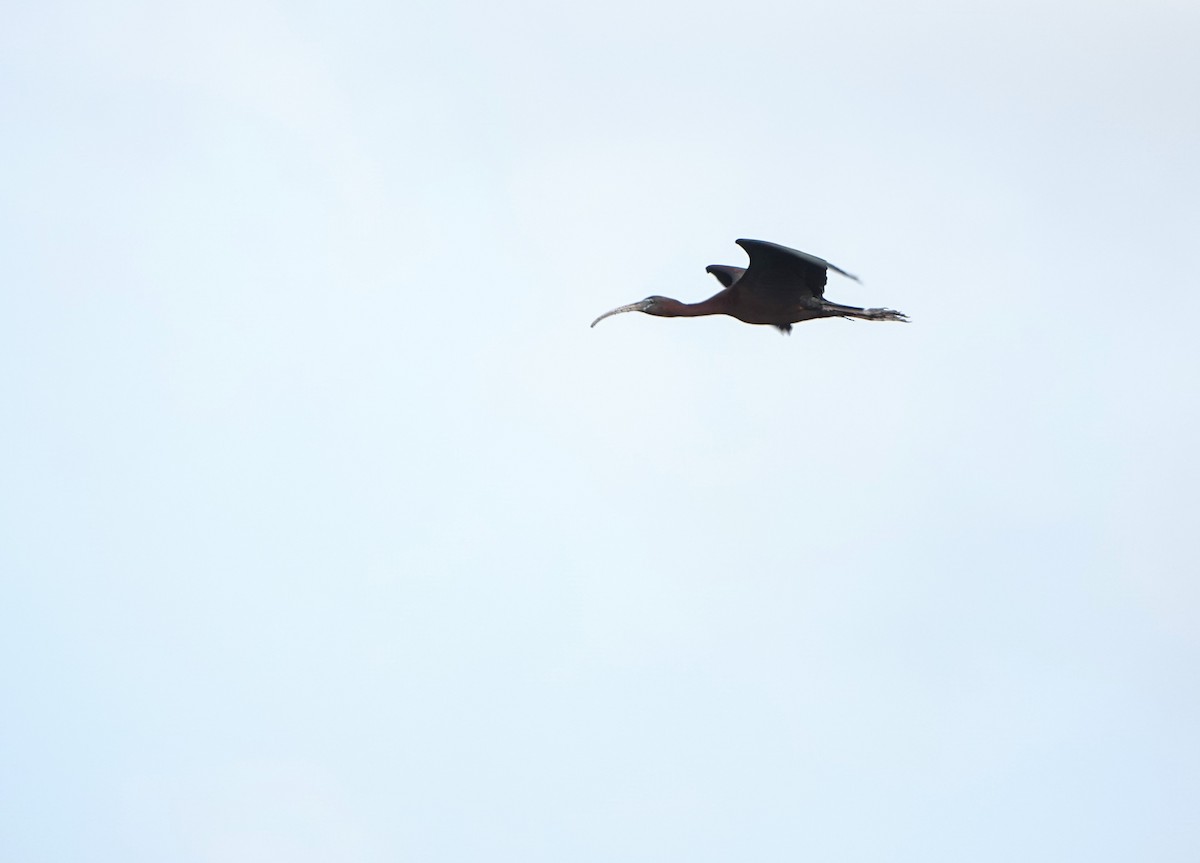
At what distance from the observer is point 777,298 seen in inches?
1555

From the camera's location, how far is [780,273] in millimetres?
38844

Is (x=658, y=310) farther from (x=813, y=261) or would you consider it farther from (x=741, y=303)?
(x=813, y=261)

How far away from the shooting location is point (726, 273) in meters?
42.9

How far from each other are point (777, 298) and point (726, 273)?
354cm

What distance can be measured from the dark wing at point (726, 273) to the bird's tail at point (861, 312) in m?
3.39

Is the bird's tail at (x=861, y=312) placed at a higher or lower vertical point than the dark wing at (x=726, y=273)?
lower

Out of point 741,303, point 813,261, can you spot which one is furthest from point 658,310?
point 813,261

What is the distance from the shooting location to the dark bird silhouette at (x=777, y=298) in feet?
126

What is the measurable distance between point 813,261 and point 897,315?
16.0 feet

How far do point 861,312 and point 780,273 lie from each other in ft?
6.29

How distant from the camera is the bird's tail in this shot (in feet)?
130

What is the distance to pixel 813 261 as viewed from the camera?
116ft

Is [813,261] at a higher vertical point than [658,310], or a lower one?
lower

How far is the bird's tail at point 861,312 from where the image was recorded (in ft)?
130
